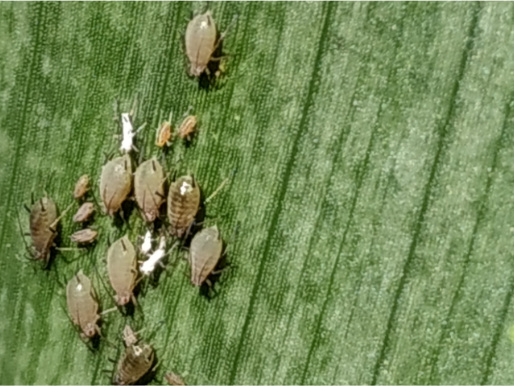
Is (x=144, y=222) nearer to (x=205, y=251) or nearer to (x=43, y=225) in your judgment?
(x=205, y=251)

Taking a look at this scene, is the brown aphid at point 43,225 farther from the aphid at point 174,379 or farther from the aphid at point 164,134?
the aphid at point 174,379

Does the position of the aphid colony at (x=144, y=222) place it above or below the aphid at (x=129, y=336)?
above

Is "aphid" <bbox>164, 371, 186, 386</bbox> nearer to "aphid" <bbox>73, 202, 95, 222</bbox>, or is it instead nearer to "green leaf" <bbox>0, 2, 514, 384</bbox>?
"green leaf" <bbox>0, 2, 514, 384</bbox>

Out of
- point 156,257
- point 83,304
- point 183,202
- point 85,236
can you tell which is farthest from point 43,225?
point 183,202

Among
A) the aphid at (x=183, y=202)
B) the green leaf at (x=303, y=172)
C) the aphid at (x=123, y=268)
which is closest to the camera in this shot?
the green leaf at (x=303, y=172)

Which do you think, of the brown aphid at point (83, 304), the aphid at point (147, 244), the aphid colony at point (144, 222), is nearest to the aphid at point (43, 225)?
the aphid colony at point (144, 222)

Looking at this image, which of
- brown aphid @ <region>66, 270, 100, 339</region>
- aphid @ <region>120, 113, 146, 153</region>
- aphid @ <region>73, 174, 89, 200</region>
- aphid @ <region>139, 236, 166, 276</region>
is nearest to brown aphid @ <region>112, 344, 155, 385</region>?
brown aphid @ <region>66, 270, 100, 339</region>
